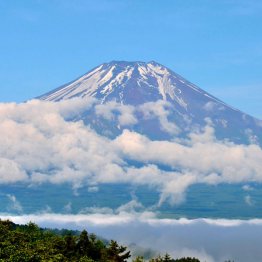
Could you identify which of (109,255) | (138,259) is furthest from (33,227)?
(138,259)

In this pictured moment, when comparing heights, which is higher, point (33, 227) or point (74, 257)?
point (33, 227)

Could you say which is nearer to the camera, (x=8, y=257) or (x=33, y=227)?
(x=8, y=257)

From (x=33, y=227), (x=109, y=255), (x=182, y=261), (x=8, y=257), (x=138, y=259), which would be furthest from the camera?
(x=182, y=261)

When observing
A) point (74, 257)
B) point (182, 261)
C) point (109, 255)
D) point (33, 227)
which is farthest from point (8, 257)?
point (182, 261)

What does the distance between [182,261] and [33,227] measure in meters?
24.6

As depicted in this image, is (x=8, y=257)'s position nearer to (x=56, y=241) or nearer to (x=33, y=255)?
(x=33, y=255)

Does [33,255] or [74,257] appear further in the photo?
[74,257]

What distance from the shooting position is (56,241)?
211 ft

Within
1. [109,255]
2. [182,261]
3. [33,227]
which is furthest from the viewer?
[182,261]

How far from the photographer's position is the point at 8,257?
154 ft

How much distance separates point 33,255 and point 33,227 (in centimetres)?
4150

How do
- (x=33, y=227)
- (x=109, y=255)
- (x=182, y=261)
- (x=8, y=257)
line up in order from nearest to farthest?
(x=8, y=257), (x=109, y=255), (x=33, y=227), (x=182, y=261)

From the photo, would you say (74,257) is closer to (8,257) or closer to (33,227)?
(8,257)

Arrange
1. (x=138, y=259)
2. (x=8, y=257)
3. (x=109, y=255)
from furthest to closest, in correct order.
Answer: (x=109, y=255) → (x=138, y=259) → (x=8, y=257)
